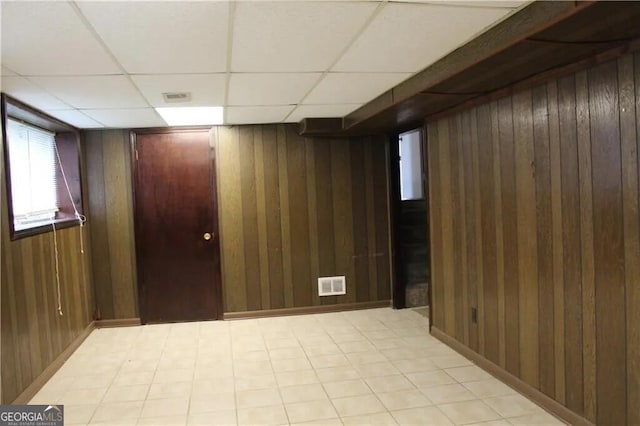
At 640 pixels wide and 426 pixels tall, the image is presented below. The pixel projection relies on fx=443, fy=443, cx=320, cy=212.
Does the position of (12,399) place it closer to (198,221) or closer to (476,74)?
(198,221)

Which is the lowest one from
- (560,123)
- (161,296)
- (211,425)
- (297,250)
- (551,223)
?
(211,425)

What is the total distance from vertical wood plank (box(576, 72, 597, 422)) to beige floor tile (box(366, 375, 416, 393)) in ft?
3.58

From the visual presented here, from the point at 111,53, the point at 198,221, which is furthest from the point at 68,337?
the point at 111,53

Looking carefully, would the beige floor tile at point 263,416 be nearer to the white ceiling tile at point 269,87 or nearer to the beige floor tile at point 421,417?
the beige floor tile at point 421,417

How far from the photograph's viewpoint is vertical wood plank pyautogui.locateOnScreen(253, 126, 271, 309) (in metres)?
4.85

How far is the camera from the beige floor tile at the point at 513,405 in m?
2.65

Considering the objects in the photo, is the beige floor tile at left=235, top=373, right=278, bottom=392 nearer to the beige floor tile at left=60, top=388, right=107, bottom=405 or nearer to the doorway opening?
the beige floor tile at left=60, top=388, right=107, bottom=405

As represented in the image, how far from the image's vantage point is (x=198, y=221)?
4766 mm

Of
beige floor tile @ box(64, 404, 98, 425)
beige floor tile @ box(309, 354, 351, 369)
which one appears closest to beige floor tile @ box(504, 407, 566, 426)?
beige floor tile @ box(309, 354, 351, 369)

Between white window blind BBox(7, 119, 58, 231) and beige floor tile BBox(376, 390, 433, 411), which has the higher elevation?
white window blind BBox(7, 119, 58, 231)

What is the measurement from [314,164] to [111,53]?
2.91 metres

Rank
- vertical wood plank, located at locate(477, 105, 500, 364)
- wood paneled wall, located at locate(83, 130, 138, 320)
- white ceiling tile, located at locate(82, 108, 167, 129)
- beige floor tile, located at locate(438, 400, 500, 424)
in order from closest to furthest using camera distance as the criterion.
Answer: beige floor tile, located at locate(438, 400, 500, 424) < vertical wood plank, located at locate(477, 105, 500, 364) < white ceiling tile, located at locate(82, 108, 167, 129) < wood paneled wall, located at locate(83, 130, 138, 320)

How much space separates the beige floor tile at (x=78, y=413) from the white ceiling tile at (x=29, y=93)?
2076 millimetres

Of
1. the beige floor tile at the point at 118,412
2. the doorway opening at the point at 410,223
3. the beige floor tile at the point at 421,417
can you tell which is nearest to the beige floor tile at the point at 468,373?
the beige floor tile at the point at 421,417
